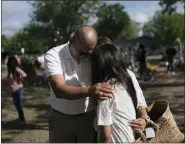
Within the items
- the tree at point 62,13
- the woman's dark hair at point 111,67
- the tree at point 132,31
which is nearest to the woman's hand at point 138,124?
the woman's dark hair at point 111,67

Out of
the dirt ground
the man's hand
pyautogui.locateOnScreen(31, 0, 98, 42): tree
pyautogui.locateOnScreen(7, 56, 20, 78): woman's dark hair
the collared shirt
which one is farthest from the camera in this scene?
pyautogui.locateOnScreen(31, 0, 98, 42): tree

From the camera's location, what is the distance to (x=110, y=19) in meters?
47.1

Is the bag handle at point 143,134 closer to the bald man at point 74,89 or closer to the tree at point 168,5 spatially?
the bald man at point 74,89

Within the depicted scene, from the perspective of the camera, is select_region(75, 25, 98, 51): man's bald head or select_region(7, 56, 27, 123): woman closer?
select_region(75, 25, 98, 51): man's bald head

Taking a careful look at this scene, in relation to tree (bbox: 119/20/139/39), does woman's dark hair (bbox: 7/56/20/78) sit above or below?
above

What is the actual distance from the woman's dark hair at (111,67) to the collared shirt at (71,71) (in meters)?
0.22

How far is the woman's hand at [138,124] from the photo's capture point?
2355 millimetres

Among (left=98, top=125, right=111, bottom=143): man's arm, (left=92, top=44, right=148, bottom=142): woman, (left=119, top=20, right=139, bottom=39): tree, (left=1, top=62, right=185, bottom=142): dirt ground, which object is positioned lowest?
(left=119, top=20, right=139, bottom=39): tree

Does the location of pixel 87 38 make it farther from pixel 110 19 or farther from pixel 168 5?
pixel 110 19

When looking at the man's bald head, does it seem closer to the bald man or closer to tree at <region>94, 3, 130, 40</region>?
the bald man

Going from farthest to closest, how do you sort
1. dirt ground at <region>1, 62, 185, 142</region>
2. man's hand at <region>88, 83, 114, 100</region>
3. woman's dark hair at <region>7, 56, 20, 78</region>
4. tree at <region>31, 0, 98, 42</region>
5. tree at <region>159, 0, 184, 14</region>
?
1. tree at <region>31, 0, 98, 42</region>
2. tree at <region>159, 0, 184, 14</region>
3. woman's dark hair at <region>7, 56, 20, 78</region>
4. dirt ground at <region>1, 62, 185, 142</region>
5. man's hand at <region>88, 83, 114, 100</region>

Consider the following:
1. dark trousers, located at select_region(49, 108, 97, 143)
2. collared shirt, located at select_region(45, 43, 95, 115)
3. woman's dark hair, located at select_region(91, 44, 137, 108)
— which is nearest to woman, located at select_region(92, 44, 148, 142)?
woman's dark hair, located at select_region(91, 44, 137, 108)

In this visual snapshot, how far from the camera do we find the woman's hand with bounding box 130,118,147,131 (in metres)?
2.36

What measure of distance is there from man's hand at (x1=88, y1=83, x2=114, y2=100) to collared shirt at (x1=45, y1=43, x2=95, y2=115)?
28cm
